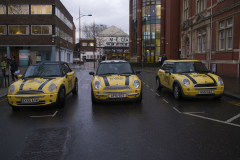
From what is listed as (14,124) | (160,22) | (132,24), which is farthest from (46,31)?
(14,124)

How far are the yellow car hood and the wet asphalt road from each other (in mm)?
741

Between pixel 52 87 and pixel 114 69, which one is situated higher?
pixel 114 69

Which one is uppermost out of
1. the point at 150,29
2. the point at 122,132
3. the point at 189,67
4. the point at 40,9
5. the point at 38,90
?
the point at 40,9

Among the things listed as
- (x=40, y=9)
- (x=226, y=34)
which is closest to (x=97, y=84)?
(x=226, y=34)

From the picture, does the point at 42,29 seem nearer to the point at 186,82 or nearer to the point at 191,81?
the point at 186,82

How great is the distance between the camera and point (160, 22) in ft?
134

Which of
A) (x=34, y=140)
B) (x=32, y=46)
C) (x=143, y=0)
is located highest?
(x=143, y=0)

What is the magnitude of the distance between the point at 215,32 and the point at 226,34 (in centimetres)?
156

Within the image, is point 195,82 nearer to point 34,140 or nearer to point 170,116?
point 170,116

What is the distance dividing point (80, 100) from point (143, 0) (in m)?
37.3

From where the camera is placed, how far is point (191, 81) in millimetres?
7969

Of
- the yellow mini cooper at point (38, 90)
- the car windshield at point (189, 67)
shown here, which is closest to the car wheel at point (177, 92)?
the car windshield at point (189, 67)

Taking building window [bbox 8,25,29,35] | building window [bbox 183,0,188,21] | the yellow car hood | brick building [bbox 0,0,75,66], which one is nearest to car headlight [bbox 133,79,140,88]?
the yellow car hood

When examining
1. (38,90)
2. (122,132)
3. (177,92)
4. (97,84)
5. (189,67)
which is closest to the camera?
(122,132)
